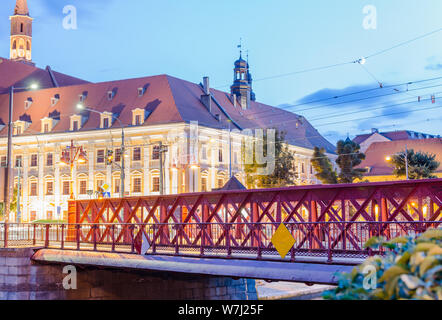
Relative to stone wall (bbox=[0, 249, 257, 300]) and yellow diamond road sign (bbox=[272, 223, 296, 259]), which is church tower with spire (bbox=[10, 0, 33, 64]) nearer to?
stone wall (bbox=[0, 249, 257, 300])

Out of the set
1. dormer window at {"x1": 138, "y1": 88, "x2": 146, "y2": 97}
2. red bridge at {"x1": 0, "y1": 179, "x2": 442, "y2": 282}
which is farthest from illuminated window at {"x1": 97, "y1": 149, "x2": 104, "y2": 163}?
red bridge at {"x1": 0, "y1": 179, "x2": 442, "y2": 282}

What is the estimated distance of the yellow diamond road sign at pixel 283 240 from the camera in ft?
50.0

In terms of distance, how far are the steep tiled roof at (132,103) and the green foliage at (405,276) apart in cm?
6111

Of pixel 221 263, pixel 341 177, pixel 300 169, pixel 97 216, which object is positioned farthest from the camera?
pixel 300 169

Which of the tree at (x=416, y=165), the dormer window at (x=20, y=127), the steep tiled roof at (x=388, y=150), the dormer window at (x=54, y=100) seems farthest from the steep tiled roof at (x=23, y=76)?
the tree at (x=416, y=165)

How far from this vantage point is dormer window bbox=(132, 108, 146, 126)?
67562 mm

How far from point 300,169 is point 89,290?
2517 inches

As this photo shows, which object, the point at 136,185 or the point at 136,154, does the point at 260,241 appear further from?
the point at 136,154

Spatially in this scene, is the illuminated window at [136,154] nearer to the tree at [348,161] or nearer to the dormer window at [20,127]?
the dormer window at [20,127]

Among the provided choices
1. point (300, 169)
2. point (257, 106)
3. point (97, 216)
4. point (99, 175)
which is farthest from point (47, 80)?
point (97, 216)

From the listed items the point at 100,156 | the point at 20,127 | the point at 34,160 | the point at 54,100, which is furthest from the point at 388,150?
the point at 20,127

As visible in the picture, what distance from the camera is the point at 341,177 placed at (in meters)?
56.8

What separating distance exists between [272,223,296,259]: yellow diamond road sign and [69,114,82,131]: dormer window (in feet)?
192

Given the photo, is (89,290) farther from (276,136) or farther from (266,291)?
(276,136)
